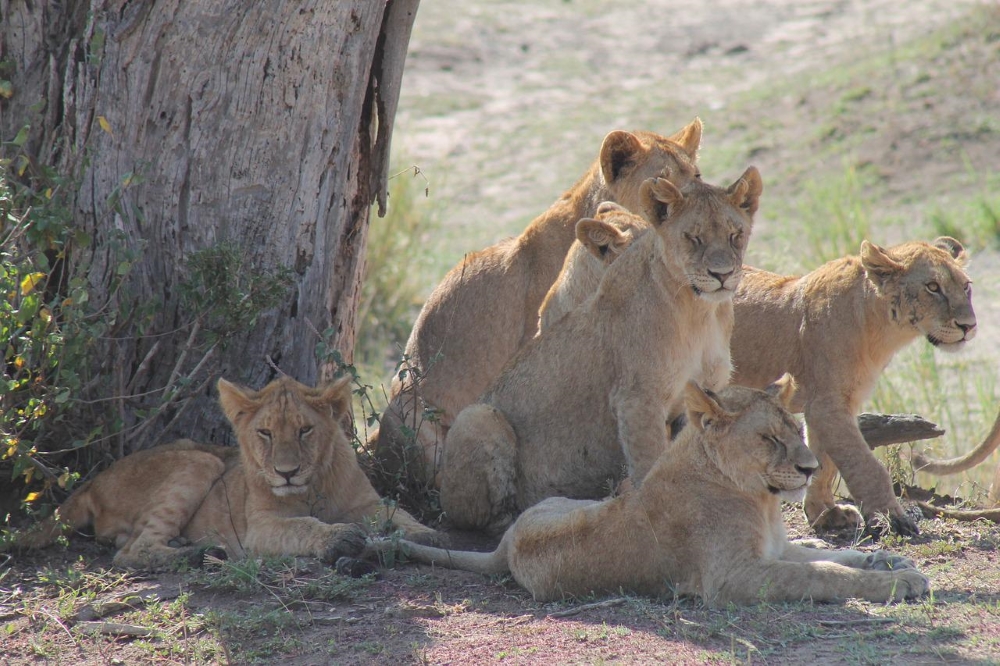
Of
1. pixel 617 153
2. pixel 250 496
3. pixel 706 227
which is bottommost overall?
pixel 250 496

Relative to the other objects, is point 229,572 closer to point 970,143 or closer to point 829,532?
point 829,532

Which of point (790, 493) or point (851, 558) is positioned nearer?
point (790, 493)

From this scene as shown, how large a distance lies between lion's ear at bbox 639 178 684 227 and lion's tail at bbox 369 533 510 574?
1614 millimetres

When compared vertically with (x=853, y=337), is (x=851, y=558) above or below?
below

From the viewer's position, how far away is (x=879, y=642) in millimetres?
4441

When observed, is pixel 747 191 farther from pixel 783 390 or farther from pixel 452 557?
pixel 452 557

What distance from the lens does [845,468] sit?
6168 millimetres

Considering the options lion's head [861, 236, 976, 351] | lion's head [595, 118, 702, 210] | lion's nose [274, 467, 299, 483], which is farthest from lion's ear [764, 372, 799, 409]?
lion's head [595, 118, 702, 210]

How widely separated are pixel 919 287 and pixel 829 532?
1270 mm

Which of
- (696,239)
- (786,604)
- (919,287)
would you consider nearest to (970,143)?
(919,287)

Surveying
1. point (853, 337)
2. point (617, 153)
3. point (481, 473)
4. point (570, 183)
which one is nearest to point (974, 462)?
point (853, 337)

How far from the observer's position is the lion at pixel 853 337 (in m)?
6.12

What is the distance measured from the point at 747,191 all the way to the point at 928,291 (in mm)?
1104

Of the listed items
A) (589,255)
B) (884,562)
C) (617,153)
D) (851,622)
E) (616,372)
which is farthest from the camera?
(617,153)
